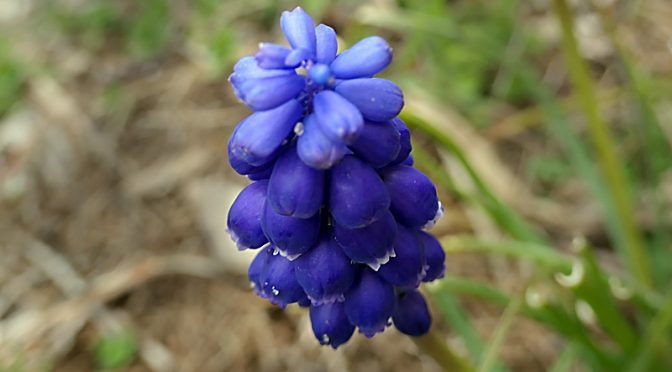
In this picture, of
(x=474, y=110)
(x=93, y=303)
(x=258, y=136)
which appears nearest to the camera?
(x=258, y=136)

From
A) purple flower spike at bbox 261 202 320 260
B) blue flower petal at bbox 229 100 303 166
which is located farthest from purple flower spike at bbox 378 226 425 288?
blue flower petal at bbox 229 100 303 166

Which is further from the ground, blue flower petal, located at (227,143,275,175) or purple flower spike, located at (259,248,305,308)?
blue flower petal, located at (227,143,275,175)

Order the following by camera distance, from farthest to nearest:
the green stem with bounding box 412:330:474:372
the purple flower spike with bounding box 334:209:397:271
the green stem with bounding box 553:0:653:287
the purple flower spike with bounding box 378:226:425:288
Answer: the green stem with bounding box 553:0:653:287 < the green stem with bounding box 412:330:474:372 < the purple flower spike with bounding box 378:226:425:288 < the purple flower spike with bounding box 334:209:397:271

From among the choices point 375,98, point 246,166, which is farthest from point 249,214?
point 375,98

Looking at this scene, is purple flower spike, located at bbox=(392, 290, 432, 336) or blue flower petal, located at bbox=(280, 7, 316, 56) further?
purple flower spike, located at bbox=(392, 290, 432, 336)

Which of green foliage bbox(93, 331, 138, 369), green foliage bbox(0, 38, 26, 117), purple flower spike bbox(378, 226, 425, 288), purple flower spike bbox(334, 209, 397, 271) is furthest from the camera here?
green foliage bbox(0, 38, 26, 117)

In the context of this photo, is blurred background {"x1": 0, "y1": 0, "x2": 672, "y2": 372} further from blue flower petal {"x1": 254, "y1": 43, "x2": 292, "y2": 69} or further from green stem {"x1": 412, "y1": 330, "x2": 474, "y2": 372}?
blue flower petal {"x1": 254, "y1": 43, "x2": 292, "y2": 69}

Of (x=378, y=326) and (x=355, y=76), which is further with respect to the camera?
(x=378, y=326)

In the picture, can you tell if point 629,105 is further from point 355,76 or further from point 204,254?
point 355,76

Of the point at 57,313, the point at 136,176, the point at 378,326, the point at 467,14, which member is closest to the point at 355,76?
the point at 378,326
